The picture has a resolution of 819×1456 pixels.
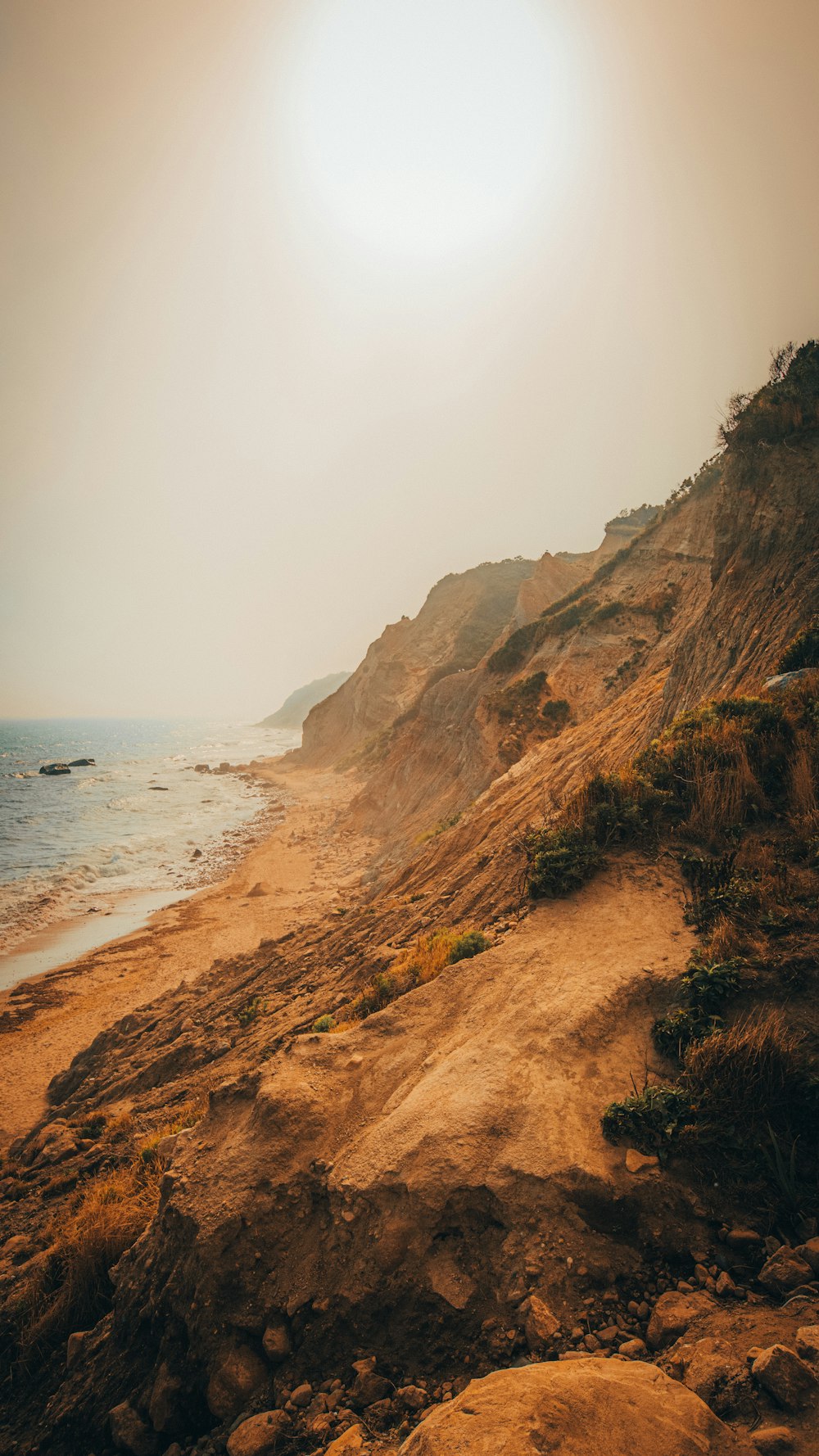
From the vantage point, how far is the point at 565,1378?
273 centimetres

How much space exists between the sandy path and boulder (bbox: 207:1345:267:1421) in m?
9.46

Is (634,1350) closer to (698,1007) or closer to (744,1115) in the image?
(744,1115)

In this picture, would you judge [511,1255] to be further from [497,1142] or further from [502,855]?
[502,855]

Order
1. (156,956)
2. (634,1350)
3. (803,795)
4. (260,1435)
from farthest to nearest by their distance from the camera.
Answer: (156,956)
(803,795)
(260,1435)
(634,1350)

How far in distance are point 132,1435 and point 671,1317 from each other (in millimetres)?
4187

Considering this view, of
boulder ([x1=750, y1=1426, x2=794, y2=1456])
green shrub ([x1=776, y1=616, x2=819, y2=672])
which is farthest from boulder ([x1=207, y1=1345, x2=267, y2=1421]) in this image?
green shrub ([x1=776, y1=616, x2=819, y2=672])

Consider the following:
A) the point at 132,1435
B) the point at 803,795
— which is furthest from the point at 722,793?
the point at 132,1435

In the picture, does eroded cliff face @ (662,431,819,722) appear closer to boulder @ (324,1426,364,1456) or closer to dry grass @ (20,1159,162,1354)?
boulder @ (324,1426,364,1456)

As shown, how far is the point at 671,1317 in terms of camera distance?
10.5ft

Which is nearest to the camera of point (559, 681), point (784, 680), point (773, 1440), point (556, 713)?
point (773, 1440)

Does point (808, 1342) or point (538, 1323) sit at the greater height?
point (808, 1342)

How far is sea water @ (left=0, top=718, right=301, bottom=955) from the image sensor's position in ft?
80.3

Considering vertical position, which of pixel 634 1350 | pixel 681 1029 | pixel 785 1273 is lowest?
pixel 634 1350

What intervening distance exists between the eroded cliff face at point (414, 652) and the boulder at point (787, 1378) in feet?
163
